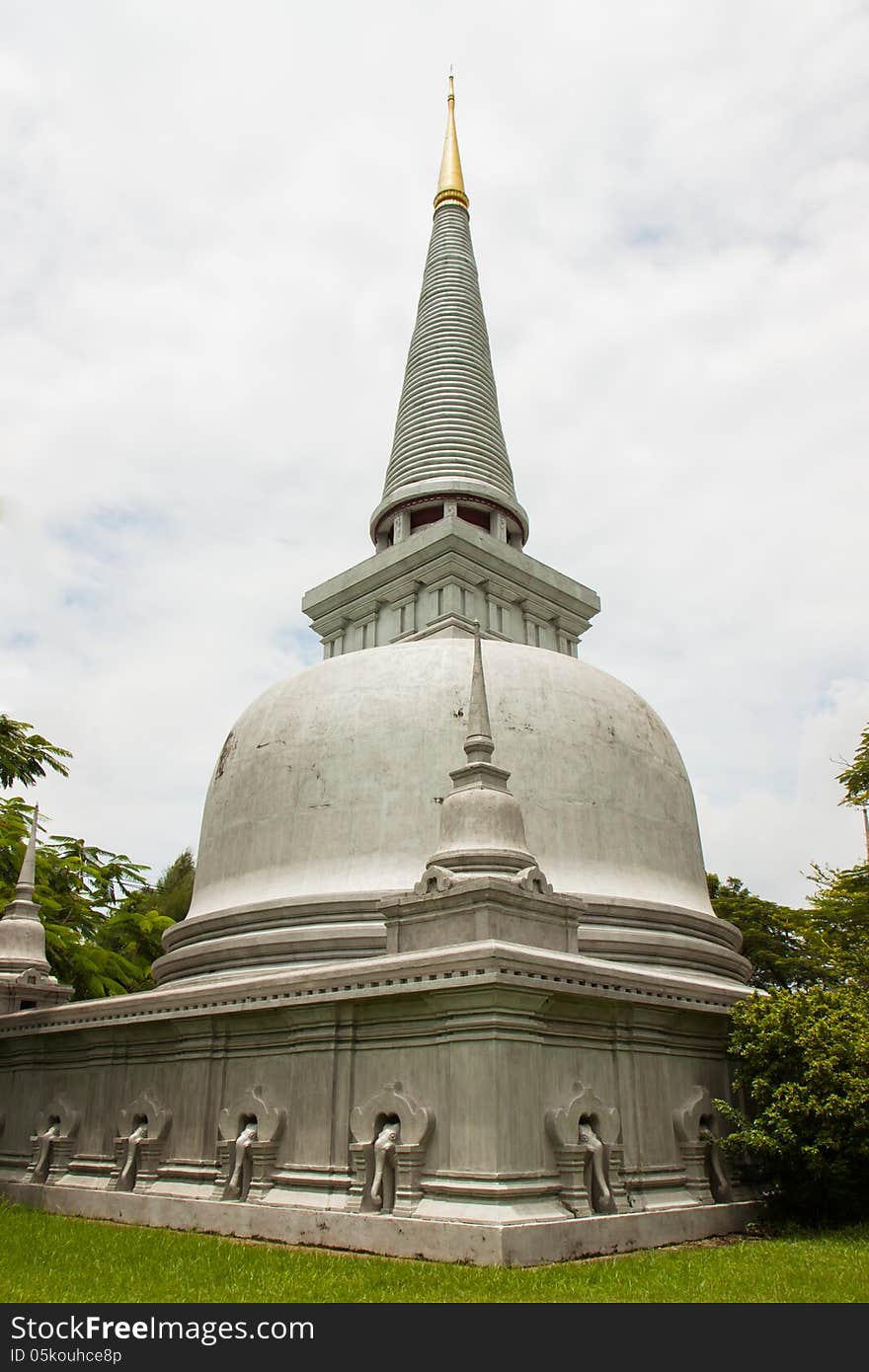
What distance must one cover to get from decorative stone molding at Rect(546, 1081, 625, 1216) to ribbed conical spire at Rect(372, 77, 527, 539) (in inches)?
718

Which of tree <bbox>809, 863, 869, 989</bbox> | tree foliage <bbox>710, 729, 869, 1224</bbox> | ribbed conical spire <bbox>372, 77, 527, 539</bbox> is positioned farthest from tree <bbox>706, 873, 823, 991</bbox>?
tree foliage <bbox>710, 729, 869, 1224</bbox>

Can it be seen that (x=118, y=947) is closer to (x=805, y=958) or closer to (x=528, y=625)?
(x=528, y=625)

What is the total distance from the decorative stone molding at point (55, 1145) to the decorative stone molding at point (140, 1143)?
152cm

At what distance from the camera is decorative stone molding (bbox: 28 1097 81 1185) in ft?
57.0

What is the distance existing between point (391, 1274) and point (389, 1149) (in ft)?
7.37

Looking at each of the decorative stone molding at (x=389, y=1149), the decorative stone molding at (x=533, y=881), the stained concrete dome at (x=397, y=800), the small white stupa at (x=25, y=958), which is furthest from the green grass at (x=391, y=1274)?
the small white stupa at (x=25, y=958)

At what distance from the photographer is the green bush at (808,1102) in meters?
13.3

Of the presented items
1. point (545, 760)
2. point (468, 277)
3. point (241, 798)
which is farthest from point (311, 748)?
point (468, 277)

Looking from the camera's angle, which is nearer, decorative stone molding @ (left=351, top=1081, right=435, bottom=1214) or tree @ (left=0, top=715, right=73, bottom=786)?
decorative stone molding @ (left=351, top=1081, right=435, bottom=1214)

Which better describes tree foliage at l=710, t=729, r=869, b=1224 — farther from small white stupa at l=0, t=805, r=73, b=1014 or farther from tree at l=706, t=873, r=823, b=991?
tree at l=706, t=873, r=823, b=991

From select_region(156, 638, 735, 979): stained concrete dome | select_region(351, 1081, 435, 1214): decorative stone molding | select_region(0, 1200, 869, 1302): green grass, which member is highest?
select_region(156, 638, 735, 979): stained concrete dome

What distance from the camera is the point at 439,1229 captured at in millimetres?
10922

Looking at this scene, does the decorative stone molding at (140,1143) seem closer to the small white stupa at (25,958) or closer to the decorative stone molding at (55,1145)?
the decorative stone molding at (55,1145)

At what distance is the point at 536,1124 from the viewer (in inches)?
468
